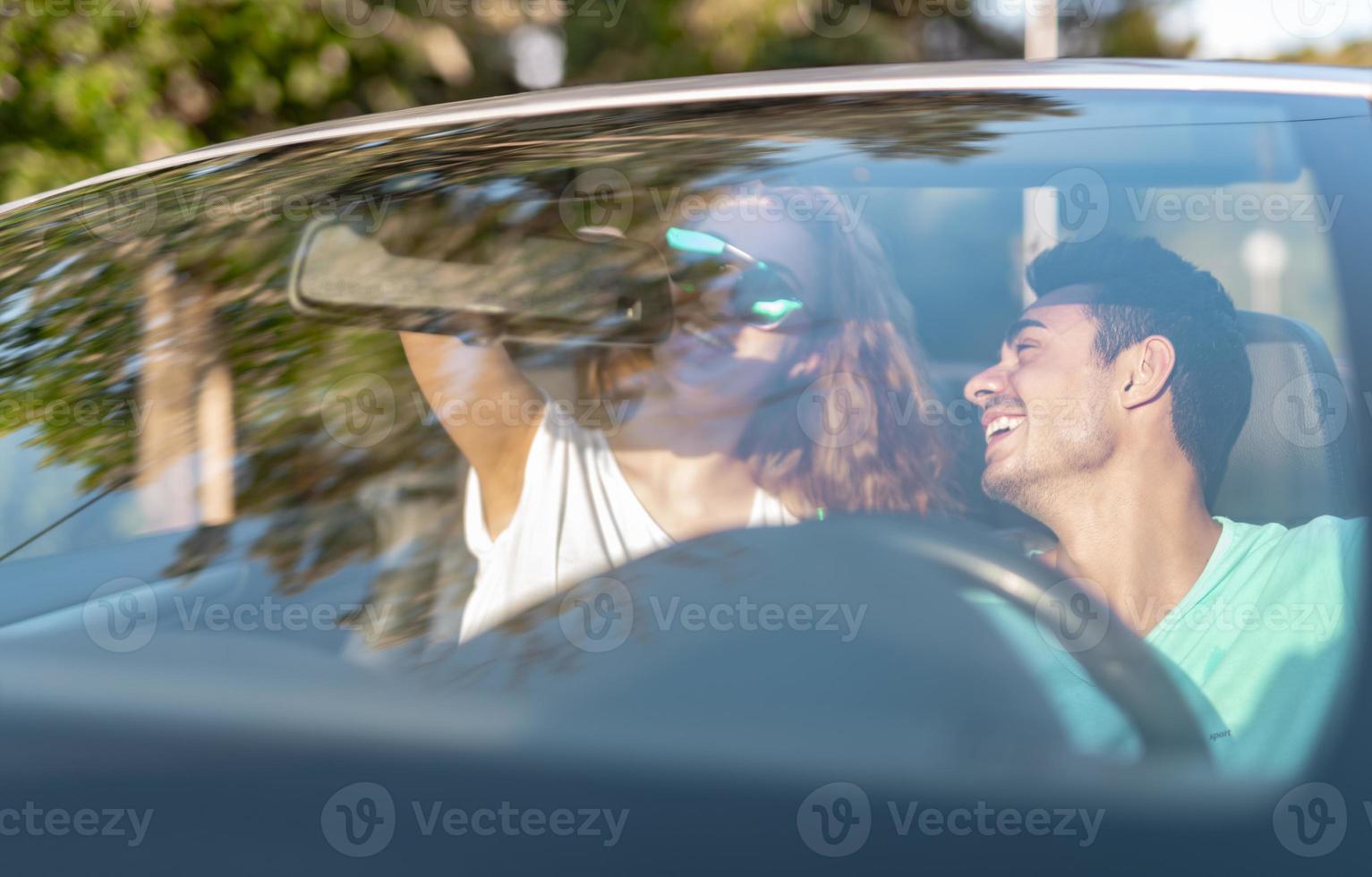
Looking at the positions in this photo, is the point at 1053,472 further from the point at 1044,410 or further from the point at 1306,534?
the point at 1306,534

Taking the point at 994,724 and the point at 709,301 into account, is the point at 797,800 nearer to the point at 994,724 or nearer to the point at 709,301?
the point at 994,724

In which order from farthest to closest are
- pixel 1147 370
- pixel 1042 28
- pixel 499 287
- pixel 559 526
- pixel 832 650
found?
pixel 1042 28 → pixel 499 287 → pixel 559 526 → pixel 1147 370 → pixel 832 650

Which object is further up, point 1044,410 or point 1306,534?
point 1044,410

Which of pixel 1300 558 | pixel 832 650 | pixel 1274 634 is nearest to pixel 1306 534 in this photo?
pixel 1300 558

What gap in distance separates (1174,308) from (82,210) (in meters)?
1.52

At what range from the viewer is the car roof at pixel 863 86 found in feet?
4.86

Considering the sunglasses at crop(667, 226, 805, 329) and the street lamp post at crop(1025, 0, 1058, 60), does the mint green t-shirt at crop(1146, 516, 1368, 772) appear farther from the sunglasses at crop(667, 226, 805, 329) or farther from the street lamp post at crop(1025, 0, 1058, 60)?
the street lamp post at crop(1025, 0, 1058, 60)

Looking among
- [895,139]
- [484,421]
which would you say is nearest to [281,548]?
[484,421]

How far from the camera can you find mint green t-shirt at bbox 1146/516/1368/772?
1103 mm

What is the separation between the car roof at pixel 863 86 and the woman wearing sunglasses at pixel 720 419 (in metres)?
0.28

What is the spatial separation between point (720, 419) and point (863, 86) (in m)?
0.56

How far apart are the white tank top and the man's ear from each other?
15.6 inches

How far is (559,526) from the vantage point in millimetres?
1450

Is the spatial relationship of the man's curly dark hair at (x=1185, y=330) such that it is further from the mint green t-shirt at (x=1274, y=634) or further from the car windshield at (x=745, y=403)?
the mint green t-shirt at (x=1274, y=634)
